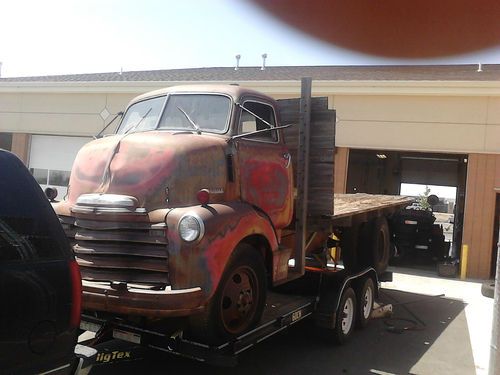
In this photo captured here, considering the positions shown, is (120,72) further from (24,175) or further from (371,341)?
(24,175)

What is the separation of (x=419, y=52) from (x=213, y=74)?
18410mm

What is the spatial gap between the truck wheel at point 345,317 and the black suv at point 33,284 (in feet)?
13.0

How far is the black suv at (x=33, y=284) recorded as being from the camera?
2441mm

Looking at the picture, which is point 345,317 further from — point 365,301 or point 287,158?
point 287,158

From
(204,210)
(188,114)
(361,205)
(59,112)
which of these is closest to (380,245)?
(361,205)

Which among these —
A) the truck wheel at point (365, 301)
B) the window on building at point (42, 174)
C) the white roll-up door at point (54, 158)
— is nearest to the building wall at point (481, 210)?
the truck wheel at point (365, 301)

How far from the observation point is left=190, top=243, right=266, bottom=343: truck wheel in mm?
4301

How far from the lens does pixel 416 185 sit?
2892cm

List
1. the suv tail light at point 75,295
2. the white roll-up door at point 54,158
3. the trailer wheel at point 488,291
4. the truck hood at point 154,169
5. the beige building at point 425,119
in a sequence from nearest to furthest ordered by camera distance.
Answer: the suv tail light at point 75,295
the truck hood at point 154,169
the trailer wheel at point 488,291
the beige building at point 425,119
the white roll-up door at point 54,158

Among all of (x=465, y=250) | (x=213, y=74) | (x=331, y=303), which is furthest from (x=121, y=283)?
(x=213, y=74)

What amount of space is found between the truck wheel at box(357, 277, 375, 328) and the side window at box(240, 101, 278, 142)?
268cm

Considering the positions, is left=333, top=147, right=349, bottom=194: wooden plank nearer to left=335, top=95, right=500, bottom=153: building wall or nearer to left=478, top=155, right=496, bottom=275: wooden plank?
left=335, top=95, right=500, bottom=153: building wall

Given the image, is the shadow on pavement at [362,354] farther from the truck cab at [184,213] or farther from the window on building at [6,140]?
the window on building at [6,140]

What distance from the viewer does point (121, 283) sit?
405 centimetres
